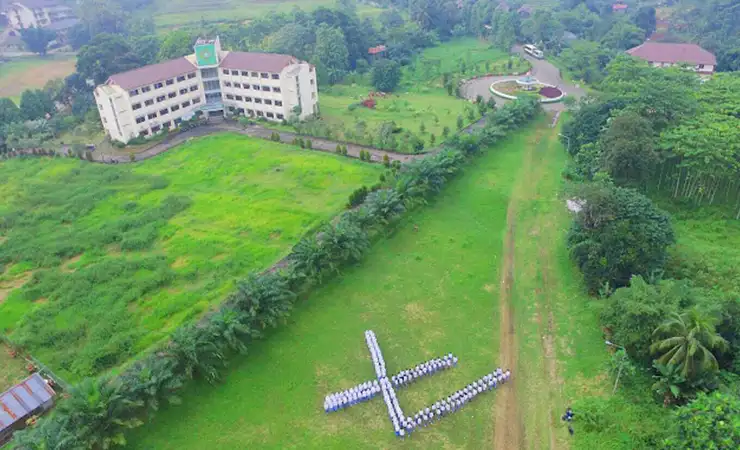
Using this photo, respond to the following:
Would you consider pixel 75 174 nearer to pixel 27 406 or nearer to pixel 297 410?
pixel 27 406

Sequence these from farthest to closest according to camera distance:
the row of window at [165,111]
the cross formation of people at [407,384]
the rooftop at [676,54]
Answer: the rooftop at [676,54] → the row of window at [165,111] → the cross formation of people at [407,384]

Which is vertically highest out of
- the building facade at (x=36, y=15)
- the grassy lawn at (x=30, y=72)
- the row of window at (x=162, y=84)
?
the building facade at (x=36, y=15)

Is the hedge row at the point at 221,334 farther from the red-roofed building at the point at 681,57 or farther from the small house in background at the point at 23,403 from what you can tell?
the red-roofed building at the point at 681,57

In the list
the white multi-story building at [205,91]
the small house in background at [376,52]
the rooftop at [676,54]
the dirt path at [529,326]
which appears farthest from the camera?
the small house in background at [376,52]

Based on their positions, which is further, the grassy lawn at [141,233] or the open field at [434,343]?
the grassy lawn at [141,233]

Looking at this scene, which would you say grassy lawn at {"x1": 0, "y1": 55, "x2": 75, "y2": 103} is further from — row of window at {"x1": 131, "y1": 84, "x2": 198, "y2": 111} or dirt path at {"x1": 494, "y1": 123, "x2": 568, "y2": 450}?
dirt path at {"x1": 494, "y1": 123, "x2": 568, "y2": 450}

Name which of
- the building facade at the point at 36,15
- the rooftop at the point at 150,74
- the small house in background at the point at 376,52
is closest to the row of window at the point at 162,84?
Answer: the rooftop at the point at 150,74

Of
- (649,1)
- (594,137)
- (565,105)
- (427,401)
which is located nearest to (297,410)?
(427,401)

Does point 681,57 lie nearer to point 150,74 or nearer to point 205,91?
point 205,91

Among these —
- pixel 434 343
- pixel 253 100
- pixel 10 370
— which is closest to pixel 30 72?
pixel 253 100
